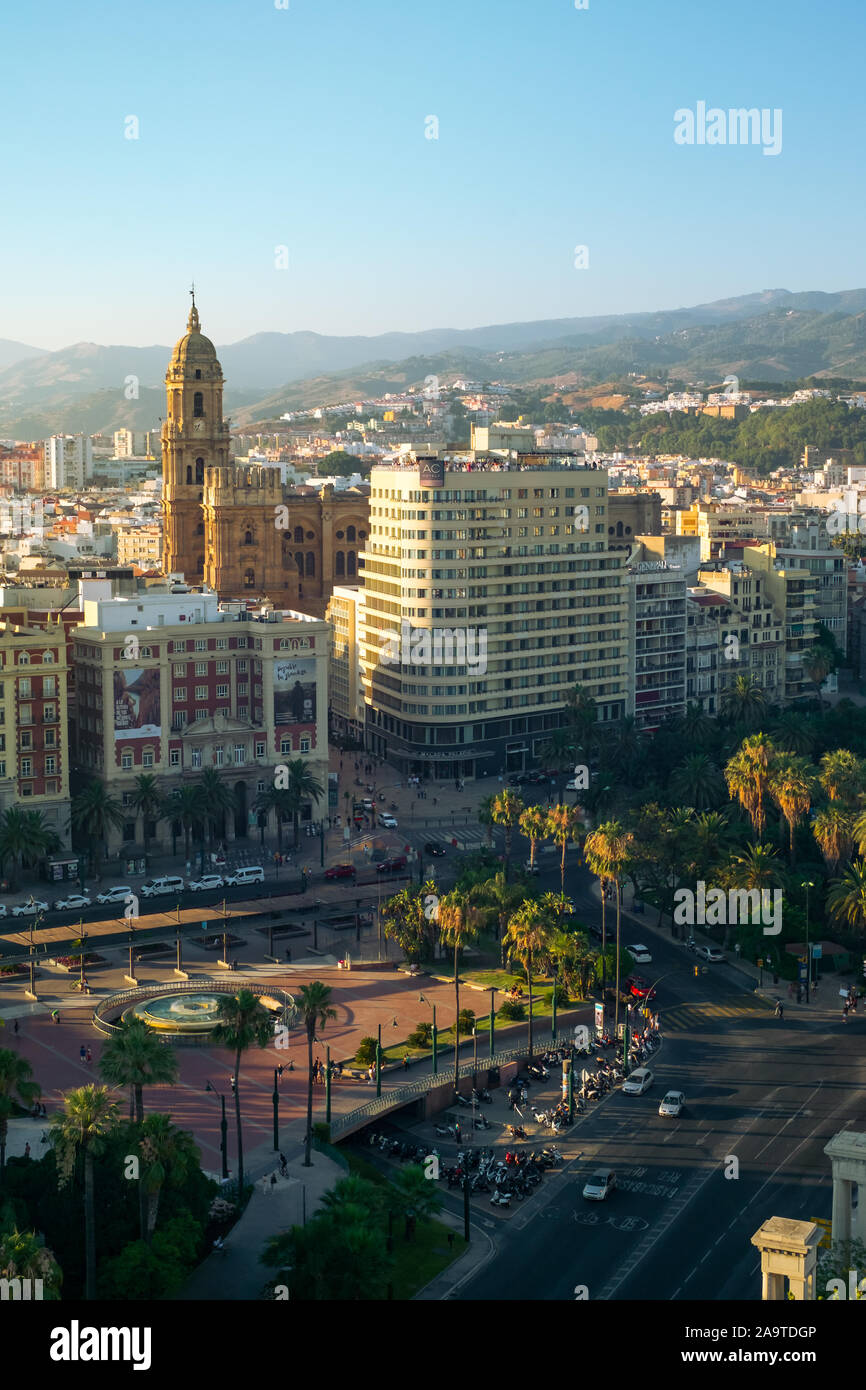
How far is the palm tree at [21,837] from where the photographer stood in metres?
89.7

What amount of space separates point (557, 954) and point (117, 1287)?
110 feet

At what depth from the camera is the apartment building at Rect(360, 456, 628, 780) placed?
124 m

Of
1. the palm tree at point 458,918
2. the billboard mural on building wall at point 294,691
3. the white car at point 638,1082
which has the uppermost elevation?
the billboard mural on building wall at point 294,691

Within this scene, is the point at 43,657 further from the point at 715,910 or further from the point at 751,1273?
the point at 751,1273

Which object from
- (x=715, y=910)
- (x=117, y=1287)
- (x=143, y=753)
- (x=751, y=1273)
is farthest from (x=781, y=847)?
(x=117, y=1287)

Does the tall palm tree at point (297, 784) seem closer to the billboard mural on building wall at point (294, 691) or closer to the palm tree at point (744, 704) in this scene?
the billboard mural on building wall at point (294, 691)

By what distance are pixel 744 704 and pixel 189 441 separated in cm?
6330

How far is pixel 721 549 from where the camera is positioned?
550 ft

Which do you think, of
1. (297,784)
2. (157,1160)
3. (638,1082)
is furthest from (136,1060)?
(297,784)

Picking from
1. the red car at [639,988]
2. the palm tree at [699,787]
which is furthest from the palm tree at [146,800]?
the palm tree at [699,787]

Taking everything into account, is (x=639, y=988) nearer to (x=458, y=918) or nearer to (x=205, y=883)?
(x=458, y=918)

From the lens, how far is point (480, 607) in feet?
414

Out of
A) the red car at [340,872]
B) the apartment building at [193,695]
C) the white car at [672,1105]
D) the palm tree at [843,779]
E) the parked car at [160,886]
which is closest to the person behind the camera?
the white car at [672,1105]

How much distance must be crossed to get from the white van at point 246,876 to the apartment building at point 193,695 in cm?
811
